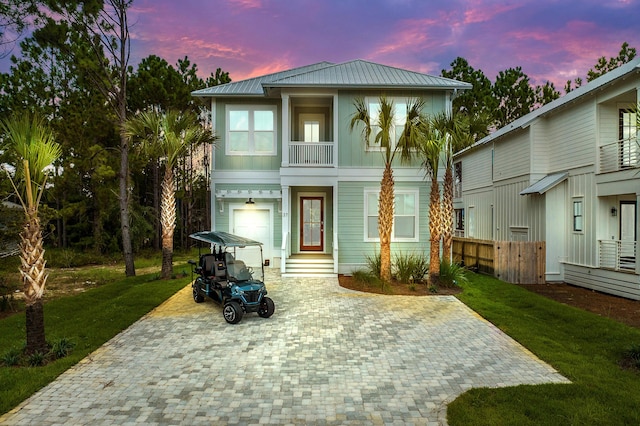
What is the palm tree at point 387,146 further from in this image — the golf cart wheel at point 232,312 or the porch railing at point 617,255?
the porch railing at point 617,255

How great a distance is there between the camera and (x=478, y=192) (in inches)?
869

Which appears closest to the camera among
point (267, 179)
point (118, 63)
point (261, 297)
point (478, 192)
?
point (261, 297)

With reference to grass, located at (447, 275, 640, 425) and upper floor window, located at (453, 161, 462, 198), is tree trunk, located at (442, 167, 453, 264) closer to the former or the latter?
grass, located at (447, 275, 640, 425)

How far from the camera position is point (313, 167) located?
45.3 ft

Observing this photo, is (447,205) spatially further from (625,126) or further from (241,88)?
(241,88)

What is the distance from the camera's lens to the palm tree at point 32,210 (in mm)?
6008

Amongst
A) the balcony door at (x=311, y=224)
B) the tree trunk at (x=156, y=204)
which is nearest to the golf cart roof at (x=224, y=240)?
the balcony door at (x=311, y=224)

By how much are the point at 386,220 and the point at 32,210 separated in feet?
30.0

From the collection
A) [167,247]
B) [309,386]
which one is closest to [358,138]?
[167,247]

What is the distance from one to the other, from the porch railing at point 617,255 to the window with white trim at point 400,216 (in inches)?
243

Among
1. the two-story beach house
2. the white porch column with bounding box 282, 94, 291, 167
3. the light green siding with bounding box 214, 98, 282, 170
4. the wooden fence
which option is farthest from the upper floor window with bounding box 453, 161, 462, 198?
the white porch column with bounding box 282, 94, 291, 167

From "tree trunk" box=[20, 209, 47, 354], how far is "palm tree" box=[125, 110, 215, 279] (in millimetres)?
6968

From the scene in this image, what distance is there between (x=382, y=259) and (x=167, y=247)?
788cm

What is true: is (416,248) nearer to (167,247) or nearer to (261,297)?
(261,297)
